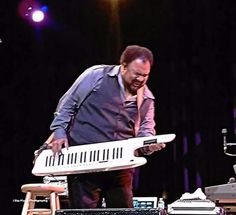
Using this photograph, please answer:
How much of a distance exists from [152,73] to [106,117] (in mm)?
2440

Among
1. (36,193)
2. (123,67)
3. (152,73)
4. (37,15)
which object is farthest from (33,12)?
(123,67)

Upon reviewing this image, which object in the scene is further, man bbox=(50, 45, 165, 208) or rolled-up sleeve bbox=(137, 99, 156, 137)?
rolled-up sleeve bbox=(137, 99, 156, 137)

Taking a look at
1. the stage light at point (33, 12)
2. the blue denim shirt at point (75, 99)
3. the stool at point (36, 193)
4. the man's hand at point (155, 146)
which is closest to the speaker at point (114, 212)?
the man's hand at point (155, 146)

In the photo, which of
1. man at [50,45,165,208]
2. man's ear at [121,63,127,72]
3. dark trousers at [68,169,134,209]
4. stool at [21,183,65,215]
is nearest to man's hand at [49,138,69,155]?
man at [50,45,165,208]

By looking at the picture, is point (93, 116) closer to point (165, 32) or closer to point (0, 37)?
point (165, 32)

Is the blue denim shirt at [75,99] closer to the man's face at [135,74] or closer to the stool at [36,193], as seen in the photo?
the man's face at [135,74]

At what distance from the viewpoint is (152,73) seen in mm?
4430

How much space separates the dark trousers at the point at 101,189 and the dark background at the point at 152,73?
2.28 meters

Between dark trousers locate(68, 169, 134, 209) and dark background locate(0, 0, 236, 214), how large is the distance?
2.28 metres

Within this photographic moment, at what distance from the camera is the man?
77.4 inches

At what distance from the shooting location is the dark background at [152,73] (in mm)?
4215

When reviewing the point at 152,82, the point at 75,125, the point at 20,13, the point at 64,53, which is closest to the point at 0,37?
the point at 20,13

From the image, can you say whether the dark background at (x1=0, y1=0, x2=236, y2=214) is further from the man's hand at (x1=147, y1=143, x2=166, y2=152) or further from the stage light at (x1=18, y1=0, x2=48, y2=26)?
the man's hand at (x1=147, y1=143, x2=166, y2=152)

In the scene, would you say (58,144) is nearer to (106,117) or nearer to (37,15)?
(106,117)
